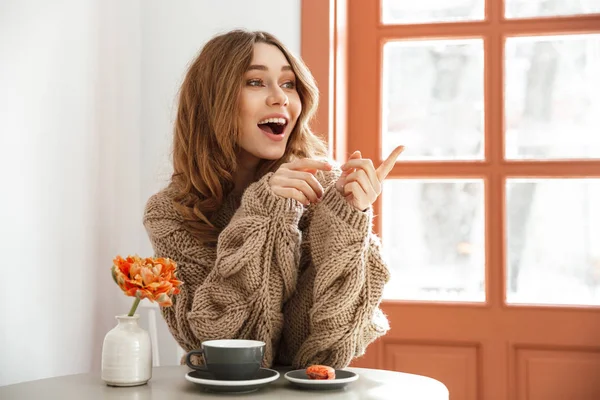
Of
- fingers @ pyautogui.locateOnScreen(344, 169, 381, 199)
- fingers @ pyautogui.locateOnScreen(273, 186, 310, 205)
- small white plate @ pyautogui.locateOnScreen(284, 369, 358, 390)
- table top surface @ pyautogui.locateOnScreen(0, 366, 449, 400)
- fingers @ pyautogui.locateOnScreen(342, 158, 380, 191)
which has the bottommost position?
table top surface @ pyautogui.locateOnScreen(0, 366, 449, 400)

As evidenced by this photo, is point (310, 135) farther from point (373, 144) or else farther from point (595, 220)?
point (595, 220)

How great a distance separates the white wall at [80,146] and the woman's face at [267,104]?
43 centimetres

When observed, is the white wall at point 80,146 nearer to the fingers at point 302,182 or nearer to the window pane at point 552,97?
the fingers at point 302,182

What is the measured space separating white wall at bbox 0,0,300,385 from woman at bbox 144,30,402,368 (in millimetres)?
256

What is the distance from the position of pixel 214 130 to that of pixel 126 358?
62 centimetres

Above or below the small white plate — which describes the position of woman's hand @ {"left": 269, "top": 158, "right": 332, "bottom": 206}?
above

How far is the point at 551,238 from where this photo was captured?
2129 millimetres

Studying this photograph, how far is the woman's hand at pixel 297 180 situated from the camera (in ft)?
4.38

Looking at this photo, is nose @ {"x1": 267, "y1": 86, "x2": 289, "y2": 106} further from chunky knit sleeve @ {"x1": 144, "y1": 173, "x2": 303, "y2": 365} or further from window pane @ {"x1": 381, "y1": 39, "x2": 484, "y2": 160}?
window pane @ {"x1": 381, "y1": 39, "x2": 484, "y2": 160}

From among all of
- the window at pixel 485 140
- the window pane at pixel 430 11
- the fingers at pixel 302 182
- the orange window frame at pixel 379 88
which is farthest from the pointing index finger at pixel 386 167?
the window pane at pixel 430 11

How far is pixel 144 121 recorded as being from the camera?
211 cm

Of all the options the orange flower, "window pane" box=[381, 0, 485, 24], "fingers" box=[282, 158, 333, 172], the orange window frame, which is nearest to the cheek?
"fingers" box=[282, 158, 333, 172]

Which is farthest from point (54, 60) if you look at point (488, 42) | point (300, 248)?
point (488, 42)

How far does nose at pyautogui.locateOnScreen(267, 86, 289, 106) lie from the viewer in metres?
1.56
